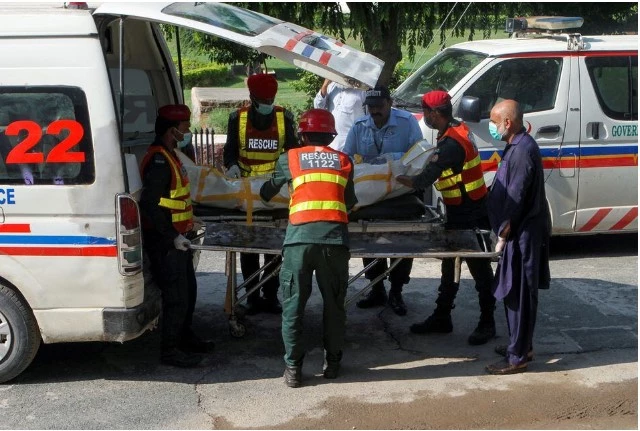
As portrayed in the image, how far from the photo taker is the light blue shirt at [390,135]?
7.34 metres

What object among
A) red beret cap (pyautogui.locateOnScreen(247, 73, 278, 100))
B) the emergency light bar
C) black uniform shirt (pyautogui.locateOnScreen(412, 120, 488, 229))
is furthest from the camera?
the emergency light bar

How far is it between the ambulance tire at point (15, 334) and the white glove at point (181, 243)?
97 cm

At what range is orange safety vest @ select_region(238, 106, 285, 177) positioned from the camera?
7273mm

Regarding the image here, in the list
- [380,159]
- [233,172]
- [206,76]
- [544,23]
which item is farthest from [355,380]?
[206,76]

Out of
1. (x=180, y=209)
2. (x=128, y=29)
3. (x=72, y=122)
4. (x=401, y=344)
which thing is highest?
(x=128, y=29)

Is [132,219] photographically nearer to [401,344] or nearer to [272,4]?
[401,344]

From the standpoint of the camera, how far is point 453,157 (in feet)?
21.1

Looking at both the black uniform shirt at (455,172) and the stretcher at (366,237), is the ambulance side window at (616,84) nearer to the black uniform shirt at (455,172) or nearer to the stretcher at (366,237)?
the black uniform shirt at (455,172)

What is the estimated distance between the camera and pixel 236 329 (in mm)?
6801

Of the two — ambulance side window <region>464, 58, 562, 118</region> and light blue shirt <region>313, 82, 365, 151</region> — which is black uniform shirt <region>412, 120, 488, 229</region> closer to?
ambulance side window <region>464, 58, 562, 118</region>

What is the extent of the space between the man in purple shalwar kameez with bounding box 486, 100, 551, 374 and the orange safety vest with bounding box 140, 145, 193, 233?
1935mm

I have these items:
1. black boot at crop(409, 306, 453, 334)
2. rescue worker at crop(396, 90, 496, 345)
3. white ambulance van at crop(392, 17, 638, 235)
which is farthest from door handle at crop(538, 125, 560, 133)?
black boot at crop(409, 306, 453, 334)

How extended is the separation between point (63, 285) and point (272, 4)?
7.63 metres

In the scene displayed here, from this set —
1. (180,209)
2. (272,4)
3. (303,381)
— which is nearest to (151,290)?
(180,209)
